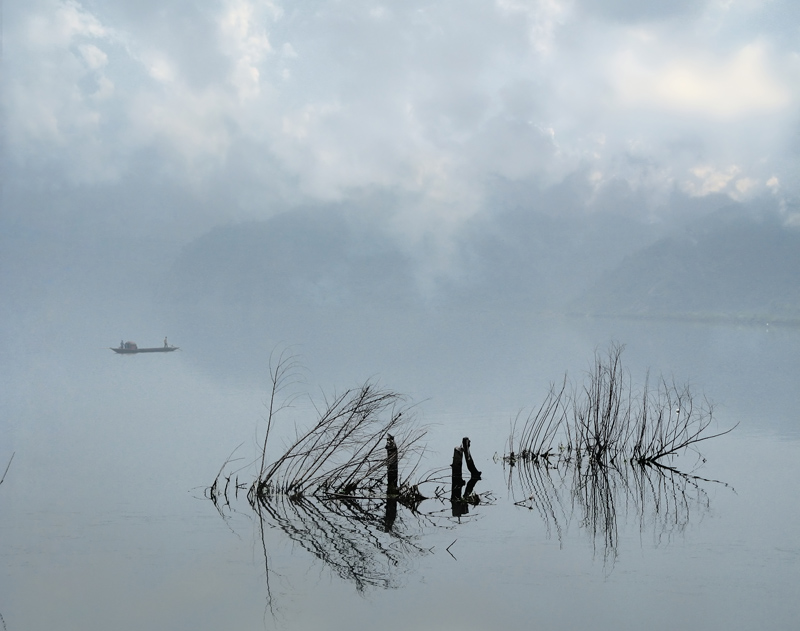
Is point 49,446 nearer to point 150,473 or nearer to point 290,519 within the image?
point 150,473

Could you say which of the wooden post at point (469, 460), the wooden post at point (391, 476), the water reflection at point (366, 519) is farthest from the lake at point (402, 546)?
the wooden post at point (391, 476)

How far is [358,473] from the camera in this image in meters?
14.6

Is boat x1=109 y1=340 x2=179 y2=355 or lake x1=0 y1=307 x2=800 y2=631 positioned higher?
boat x1=109 y1=340 x2=179 y2=355

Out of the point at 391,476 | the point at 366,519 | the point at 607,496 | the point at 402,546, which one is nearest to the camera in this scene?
the point at 402,546

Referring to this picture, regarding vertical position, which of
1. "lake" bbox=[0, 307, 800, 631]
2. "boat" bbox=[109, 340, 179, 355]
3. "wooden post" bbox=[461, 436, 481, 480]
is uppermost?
"boat" bbox=[109, 340, 179, 355]

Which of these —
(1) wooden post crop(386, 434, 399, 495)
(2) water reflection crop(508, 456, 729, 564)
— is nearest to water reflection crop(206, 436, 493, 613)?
(1) wooden post crop(386, 434, 399, 495)

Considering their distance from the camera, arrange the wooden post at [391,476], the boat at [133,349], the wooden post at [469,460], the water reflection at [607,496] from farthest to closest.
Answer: the boat at [133,349] < the wooden post at [469,460] < the wooden post at [391,476] < the water reflection at [607,496]

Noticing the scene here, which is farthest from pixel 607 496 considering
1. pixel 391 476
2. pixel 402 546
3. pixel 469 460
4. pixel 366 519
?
pixel 402 546

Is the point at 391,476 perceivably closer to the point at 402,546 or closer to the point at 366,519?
the point at 366,519

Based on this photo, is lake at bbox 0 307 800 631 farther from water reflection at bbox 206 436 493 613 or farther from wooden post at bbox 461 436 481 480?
wooden post at bbox 461 436 481 480

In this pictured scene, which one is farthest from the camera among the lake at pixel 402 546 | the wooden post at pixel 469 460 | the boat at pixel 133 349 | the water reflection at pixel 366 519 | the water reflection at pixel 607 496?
the boat at pixel 133 349

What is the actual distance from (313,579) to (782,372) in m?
47.4

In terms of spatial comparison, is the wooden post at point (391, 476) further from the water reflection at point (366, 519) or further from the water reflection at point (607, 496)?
the water reflection at point (607, 496)

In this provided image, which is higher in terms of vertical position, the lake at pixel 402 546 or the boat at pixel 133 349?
the boat at pixel 133 349
